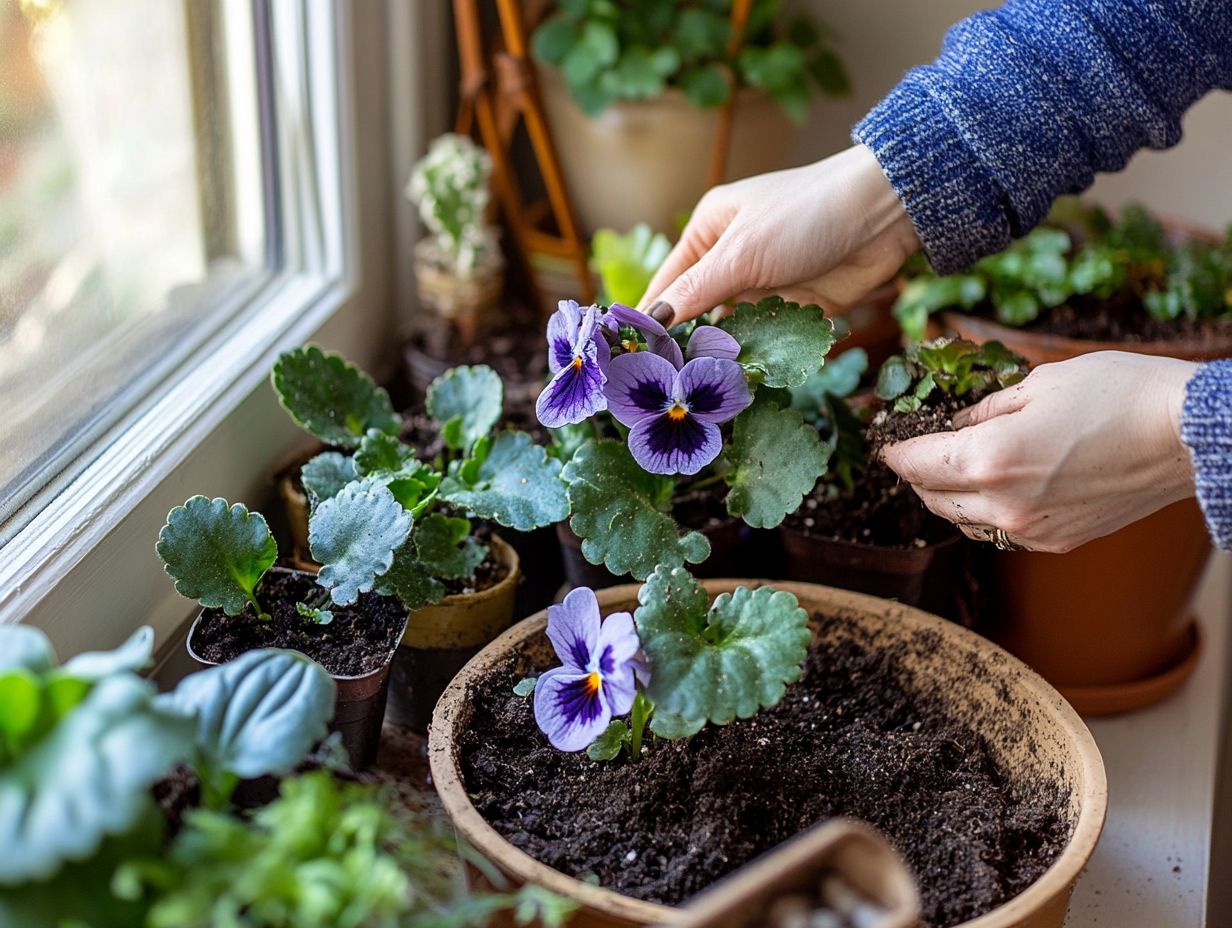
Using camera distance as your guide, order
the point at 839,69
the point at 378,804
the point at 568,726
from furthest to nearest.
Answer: the point at 839,69
the point at 568,726
the point at 378,804

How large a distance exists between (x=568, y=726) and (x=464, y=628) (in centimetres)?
26

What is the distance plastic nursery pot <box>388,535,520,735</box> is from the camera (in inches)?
44.0

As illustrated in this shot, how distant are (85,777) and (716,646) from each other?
1.53 feet

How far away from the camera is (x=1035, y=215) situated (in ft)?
3.86

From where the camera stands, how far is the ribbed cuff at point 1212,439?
2.73 ft

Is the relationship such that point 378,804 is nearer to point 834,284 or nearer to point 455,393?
point 455,393

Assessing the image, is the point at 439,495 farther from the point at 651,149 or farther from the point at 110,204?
the point at 651,149

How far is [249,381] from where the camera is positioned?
126 cm

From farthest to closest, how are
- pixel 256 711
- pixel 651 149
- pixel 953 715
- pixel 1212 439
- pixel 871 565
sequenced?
pixel 651 149
pixel 871 565
pixel 953 715
pixel 1212 439
pixel 256 711

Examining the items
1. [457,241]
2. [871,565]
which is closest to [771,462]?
[871,565]

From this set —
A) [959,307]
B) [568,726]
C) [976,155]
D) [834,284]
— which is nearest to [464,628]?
[568,726]

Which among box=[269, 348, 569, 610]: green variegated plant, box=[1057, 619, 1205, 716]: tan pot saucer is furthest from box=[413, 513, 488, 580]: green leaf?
box=[1057, 619, 1205, 716]: tan pot saucer

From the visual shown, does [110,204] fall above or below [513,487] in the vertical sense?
above

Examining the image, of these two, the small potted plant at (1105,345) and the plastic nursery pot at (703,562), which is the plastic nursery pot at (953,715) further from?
the small potted plant at (1105,345)
